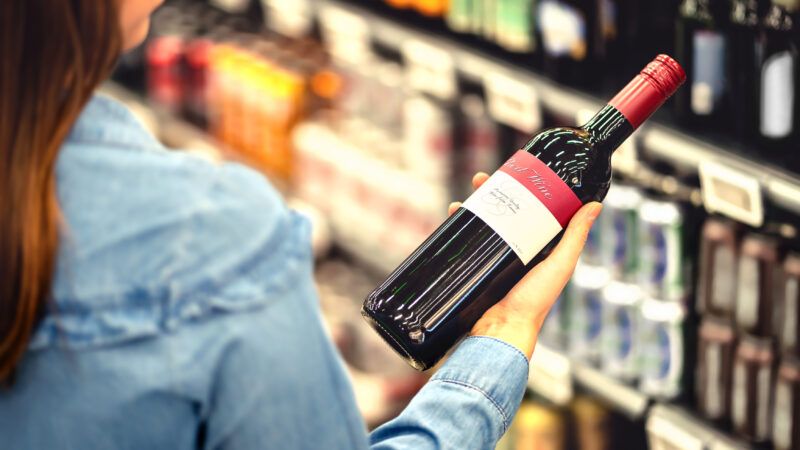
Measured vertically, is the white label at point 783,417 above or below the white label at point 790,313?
below

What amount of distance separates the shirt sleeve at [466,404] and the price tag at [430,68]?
1316 millimetres

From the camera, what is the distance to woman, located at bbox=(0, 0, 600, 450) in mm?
759

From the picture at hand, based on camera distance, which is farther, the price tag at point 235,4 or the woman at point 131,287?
the price tag at point 235,4

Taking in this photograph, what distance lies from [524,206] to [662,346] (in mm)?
884

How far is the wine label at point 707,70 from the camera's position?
170 centimetres

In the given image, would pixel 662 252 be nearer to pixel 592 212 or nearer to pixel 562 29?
pixel 562 29

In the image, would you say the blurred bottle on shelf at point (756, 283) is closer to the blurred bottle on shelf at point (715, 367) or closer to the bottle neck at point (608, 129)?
the blurred bottle on shelf at point (715, 367)

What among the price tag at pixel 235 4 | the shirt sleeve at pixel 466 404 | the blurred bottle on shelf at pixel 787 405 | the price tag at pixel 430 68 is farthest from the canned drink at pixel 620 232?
the price tag at pixel 235 4

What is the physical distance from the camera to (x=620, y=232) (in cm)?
195

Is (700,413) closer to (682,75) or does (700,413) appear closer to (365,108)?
(682,75)

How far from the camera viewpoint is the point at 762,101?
1641 millimetres

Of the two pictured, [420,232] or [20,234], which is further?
[420,232]

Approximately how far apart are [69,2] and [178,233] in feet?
0.56

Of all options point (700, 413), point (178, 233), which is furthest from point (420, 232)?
point (178, 233)
